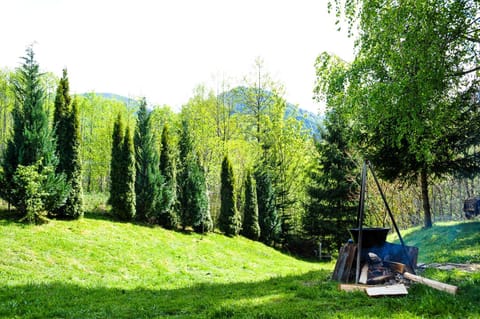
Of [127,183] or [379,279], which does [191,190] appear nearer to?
[127,183]

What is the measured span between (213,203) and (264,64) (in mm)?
11181

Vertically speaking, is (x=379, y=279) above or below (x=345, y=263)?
below

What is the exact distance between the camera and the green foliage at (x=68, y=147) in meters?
13.6

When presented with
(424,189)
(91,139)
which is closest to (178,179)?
(424,189)

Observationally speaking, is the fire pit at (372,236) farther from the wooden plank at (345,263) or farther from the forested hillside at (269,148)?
the forested hillside at (269,148)

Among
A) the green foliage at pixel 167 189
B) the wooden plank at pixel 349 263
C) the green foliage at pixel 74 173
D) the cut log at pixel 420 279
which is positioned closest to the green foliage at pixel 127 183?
the green foliage at pixel 167 189

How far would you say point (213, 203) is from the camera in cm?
2634

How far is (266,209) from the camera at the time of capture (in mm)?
23562

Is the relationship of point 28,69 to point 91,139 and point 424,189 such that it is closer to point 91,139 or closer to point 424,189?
point 424,189

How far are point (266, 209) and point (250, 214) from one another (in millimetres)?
1595

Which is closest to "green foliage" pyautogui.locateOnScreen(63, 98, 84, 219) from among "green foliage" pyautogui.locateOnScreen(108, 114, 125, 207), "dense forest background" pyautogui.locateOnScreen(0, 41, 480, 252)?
"green foliage" pyautogui.locateOnScreen(108, 114, 125, 207)

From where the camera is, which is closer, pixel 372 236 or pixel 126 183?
pixel 372 236

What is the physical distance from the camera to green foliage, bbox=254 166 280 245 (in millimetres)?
23328

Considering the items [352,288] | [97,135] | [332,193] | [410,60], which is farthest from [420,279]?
[97,135]
